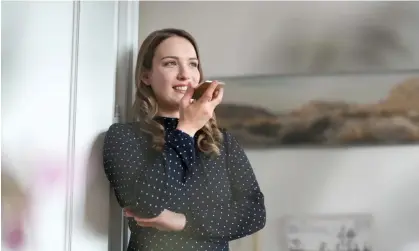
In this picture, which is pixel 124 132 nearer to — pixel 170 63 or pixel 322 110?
pixel 170 63

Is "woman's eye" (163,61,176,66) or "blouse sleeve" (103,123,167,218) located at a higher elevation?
"woman's eye" (163,61,176,66)

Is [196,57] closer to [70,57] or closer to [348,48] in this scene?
[70,57]

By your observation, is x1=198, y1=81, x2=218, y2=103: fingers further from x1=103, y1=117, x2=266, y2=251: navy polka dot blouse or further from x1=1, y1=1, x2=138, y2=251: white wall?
x1=1, y1=1, x2=138, y2=251: white wall

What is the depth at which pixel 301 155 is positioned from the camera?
1.45m

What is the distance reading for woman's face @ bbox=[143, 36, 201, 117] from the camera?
4.07 ft

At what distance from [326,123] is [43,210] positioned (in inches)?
31.8

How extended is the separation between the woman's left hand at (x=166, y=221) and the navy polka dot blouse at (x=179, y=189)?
15 mm

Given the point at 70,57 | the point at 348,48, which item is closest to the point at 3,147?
the point at 70,57

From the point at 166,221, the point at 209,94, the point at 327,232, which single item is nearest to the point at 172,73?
the point at 209,94

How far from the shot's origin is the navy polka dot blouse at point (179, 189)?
3.50ft

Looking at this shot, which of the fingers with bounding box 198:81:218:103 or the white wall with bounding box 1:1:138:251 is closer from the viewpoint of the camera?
the white wall with bounding box 1:1:138:251

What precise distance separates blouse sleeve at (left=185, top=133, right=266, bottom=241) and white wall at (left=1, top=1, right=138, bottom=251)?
0.77 ft

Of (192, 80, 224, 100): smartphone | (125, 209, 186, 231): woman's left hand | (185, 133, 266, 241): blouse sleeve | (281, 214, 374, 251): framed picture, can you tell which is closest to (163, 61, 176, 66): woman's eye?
(192, 80, 224, 100): smartphone

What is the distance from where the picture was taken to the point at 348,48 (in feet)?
4.80
